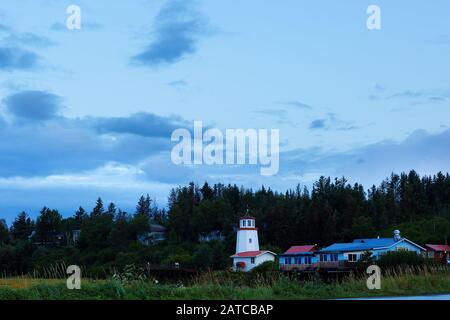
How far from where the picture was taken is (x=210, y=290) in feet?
43.8

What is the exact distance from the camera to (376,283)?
15.8 m

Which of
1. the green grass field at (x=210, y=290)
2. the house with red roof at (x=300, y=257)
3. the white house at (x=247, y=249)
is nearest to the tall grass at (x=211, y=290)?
the green grass field at (x=210, y=290)

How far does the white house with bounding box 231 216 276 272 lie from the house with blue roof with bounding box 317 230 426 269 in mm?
5985

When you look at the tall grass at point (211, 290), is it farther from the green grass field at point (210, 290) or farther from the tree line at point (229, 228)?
the tree line at point (229, 228)

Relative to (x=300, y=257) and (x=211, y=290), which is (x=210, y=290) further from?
(x=300, y=257)

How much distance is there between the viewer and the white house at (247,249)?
54938 millimetres

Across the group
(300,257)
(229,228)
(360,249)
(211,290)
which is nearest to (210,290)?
(211,290)

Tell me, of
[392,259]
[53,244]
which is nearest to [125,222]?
[53,244]

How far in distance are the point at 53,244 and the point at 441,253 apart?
175 feet

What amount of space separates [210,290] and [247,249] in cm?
4504

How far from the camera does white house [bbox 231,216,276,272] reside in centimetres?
5494

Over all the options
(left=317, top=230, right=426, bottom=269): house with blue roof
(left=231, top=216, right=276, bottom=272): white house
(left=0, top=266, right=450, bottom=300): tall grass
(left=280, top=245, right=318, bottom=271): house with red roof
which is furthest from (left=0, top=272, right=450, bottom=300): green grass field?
(left=231, top=216, right=276, bottom=272): white house

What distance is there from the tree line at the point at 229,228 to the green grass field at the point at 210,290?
123 ft
